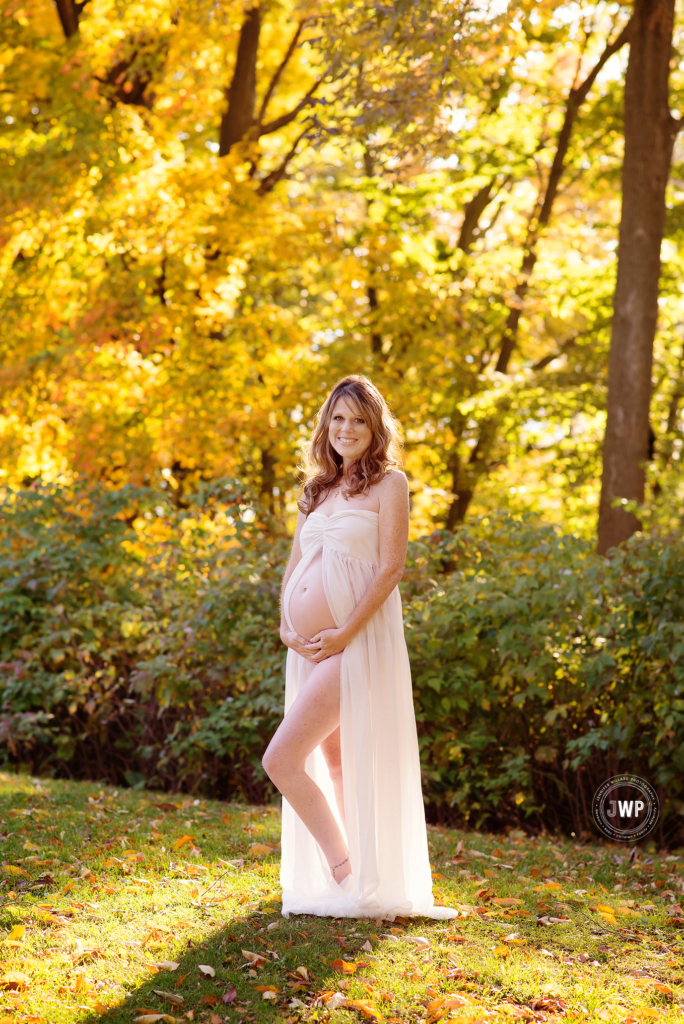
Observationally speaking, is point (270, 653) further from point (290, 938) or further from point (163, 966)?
point (163, 966)

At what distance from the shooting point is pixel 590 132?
1477cm

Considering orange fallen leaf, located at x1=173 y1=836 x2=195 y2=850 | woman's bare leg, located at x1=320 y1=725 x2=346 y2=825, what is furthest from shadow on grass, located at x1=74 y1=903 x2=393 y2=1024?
orange fallen leaf, located at x1=173 y1=836 x2=195 y2=850

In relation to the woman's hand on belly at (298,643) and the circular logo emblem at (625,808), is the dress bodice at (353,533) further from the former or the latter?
the circular logo emblem at (625,808)

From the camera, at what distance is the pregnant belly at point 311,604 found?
4.05 m

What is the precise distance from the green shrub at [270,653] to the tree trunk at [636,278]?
10.0ft

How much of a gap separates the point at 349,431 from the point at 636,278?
6.74 m

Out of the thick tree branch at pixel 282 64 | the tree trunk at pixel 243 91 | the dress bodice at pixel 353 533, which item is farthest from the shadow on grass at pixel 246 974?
the thick tree branch at pixel 282 64

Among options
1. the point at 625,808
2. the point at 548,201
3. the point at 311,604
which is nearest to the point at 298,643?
the point at 311,604

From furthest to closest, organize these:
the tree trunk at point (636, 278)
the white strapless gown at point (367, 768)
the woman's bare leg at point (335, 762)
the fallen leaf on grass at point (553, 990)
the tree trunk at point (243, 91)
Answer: the tree trunk at point (243, 91) < the tree trunk at point (636, 278) < the woman's bare leg at point (335, 762) < the white strapless gown at point (367, 768) < the fallen leaf on grass at point (553, 990)

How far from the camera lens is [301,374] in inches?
509

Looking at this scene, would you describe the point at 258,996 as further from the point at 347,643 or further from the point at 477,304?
the point at 477,304

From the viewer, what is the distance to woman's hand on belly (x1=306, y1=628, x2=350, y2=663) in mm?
3972

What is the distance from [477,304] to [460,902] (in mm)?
12183

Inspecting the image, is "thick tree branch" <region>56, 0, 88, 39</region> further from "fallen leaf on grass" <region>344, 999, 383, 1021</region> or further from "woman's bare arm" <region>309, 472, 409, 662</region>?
"fallen leaf on grass" <region>344, 999, 383, 1021</region>
